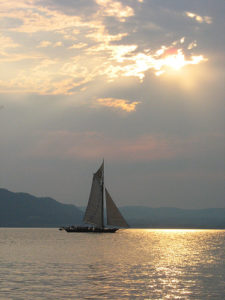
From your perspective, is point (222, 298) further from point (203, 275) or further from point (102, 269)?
point (102, 269)

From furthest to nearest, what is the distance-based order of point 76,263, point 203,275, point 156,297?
point 76,263
point 203,275
point 156,297

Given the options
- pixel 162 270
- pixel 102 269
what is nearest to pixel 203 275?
pixel 162 270

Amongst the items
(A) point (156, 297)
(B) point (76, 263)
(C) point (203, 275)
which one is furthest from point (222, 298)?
(B) point (76, 263)

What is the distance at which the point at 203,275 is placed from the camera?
244 ft

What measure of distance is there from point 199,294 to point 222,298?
2.81 metres

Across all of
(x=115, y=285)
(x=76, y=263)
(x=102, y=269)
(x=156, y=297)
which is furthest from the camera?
(x=76, y=263)

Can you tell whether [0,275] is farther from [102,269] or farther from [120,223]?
[120,223]

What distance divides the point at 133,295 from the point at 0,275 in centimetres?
2202

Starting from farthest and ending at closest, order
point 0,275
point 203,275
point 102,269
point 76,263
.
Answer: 1. point 76,263
2. point 102,269
3. point 203,275
4. point 0,275

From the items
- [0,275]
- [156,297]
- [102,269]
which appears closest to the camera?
[156,297]

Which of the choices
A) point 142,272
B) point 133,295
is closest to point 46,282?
point 133,295

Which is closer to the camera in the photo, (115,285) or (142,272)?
(115,285)

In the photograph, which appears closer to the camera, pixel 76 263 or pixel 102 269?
pixel 102 269

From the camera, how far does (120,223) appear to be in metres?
197
